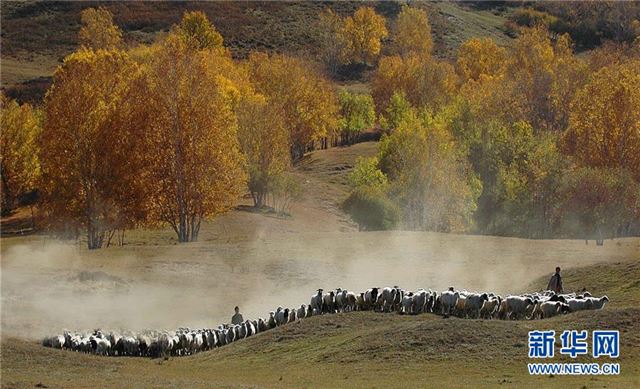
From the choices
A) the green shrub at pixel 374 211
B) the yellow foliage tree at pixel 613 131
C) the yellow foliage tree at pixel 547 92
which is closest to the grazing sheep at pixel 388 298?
the yellow foliage tree at pixel 613 131

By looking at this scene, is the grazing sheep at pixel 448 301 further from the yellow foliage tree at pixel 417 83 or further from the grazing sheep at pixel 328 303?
the yellow foliage tree at pixel 417 83

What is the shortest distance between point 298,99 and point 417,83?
2709 centimetres

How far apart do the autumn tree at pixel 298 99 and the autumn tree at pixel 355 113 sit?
10215 mm

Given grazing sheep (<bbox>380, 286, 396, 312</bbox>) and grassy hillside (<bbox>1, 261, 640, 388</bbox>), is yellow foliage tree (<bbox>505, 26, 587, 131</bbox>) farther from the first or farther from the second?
grassy hillside (<bbox>1, 261, 640, 388</bbox>)

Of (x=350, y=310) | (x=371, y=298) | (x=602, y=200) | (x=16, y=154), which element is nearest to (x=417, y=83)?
(x=16, y=154)

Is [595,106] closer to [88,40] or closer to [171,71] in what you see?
[171,71]

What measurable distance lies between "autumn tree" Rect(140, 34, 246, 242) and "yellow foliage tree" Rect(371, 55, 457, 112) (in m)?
83.5

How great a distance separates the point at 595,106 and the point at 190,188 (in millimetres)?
43784

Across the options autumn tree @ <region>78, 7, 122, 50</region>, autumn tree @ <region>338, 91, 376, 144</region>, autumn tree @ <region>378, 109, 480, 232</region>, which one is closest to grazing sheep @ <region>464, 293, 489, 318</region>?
autumn tree @ <region>378, 109, 480, 232</region>

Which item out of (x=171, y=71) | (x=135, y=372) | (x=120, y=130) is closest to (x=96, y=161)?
(x=120, y=130)

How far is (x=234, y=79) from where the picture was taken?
5221 inches

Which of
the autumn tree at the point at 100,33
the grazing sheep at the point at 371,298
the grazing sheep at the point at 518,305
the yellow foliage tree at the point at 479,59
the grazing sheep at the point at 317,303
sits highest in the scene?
the autumn tree at the point at 100,33

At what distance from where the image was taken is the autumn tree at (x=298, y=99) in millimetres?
149500

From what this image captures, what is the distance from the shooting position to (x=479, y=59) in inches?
7633
